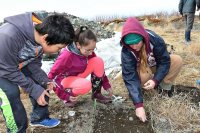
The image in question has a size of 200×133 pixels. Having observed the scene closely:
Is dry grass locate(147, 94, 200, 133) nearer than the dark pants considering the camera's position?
No

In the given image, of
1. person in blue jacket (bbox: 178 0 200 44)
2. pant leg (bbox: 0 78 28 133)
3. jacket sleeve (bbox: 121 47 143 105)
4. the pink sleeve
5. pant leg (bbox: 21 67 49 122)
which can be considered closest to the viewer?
pant leg (bbox: 0 78 28 133)

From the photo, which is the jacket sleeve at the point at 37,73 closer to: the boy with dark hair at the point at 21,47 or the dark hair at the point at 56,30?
the boy with dark hair at the point at 21,47

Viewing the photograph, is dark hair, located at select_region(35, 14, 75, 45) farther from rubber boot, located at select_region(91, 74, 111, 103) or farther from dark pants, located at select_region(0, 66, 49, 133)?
rubber boot, located at select_region(91, 74, 111, 103)

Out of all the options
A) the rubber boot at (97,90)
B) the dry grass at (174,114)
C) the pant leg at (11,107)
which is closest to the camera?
A: the pant leg at (11,107)

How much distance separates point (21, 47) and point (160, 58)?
1422 mm

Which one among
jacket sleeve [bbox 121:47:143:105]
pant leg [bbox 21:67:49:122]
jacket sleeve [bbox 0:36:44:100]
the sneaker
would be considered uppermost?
jacket sleeve [bbox 0:36:44:100]

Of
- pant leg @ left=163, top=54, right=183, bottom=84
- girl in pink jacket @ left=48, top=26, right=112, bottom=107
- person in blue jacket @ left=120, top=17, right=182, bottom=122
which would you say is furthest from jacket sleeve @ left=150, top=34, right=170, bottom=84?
girl in pink jacket @ left=48, top=26, right=112, bottom=107

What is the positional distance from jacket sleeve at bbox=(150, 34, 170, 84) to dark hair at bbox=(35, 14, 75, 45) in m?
1.07

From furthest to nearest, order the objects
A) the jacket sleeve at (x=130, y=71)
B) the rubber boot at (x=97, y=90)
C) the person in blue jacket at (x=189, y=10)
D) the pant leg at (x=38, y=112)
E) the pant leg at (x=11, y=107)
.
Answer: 1. the person in blue jacket at (x=189, y=10)
2. the rubber boot at (x=97, y=90)
3. the jacket sleeve at (x=130, y=71)
4. the pant leg at (x=38, y=112)
5. the pant leg at (x=11, y=107)

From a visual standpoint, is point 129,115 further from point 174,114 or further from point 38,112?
point 38,112

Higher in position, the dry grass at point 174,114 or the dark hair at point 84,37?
the dark hair at point 84,37

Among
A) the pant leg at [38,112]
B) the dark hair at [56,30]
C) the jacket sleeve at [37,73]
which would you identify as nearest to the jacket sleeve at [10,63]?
the dark hair at [56,30]

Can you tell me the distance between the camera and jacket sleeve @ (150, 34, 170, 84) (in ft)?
10.6

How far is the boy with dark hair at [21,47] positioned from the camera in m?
2.40
